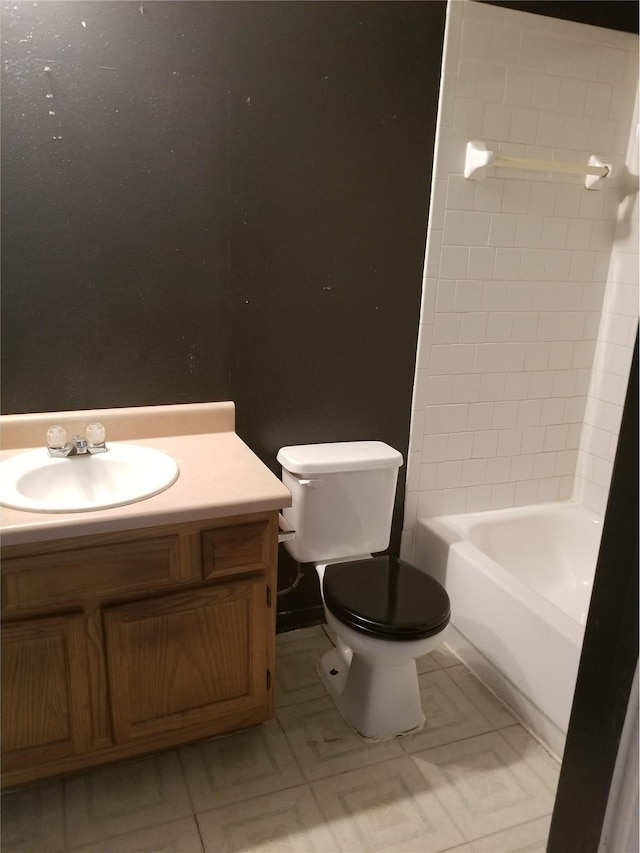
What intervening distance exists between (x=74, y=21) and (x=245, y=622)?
64.2 inches

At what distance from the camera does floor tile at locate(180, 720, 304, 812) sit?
168 centimetres

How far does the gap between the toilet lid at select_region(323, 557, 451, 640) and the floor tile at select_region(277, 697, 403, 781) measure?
0.38 meters

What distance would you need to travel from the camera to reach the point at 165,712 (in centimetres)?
165

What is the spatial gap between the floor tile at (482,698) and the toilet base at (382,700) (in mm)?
224

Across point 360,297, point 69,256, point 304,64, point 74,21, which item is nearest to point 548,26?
point 304,64

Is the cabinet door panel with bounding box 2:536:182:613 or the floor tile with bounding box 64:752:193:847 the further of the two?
the floor tile with bounding box 64:752:193:847

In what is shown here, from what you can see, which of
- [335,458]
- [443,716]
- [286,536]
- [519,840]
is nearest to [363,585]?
[286,536]

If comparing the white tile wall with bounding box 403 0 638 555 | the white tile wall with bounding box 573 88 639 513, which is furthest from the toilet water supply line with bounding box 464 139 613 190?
the white tile wall with bounding box 573 88 639 513

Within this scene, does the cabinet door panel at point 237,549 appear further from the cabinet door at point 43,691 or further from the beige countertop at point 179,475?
the cabinet door at point 43,691

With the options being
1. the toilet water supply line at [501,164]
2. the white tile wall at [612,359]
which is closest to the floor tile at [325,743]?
the white tile wall at [612,359]

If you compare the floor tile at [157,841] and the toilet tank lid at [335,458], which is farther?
the toilet tank lid at [335,458]

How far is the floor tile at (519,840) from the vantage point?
5.14 feet

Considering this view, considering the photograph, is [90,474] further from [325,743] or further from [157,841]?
[325,743]

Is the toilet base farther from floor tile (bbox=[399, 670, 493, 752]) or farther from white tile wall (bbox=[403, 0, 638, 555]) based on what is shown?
white tile wall (bbox=[403, 0, 638, 555])
